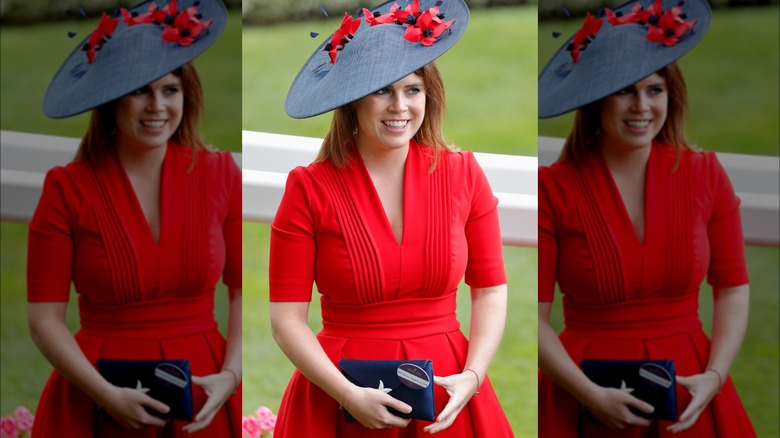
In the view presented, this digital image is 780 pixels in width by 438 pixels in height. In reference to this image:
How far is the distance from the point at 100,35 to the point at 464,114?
3.01ft

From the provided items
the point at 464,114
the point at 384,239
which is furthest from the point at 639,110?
the point at 384,239

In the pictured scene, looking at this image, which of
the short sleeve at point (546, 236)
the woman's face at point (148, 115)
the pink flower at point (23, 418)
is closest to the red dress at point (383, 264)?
the short sleeve at point (546, 236)

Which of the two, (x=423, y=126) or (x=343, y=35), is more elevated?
(x=343, y=35)

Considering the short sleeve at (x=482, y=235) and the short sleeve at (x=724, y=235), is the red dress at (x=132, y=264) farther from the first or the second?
the short sleeve at (x=724, y=235)

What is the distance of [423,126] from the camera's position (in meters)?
2.57

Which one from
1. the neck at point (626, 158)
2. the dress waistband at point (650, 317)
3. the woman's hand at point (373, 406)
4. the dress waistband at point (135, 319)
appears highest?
the neck at point (626, 158)

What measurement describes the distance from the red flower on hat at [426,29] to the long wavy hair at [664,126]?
38 cm

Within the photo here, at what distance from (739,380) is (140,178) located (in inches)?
59.8

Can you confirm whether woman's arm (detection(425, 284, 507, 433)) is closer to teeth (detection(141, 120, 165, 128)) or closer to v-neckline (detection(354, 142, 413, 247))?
v-neckline (detection(354, 142, 413, 247))

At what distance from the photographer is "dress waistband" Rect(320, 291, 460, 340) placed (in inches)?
97.9

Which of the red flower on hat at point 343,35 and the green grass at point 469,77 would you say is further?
the green grass at point 469,77

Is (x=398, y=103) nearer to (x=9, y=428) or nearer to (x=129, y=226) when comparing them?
(x=129, y=226)

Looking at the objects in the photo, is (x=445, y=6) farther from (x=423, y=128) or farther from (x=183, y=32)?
(x=183, y=32)

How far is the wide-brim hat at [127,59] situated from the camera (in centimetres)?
249
